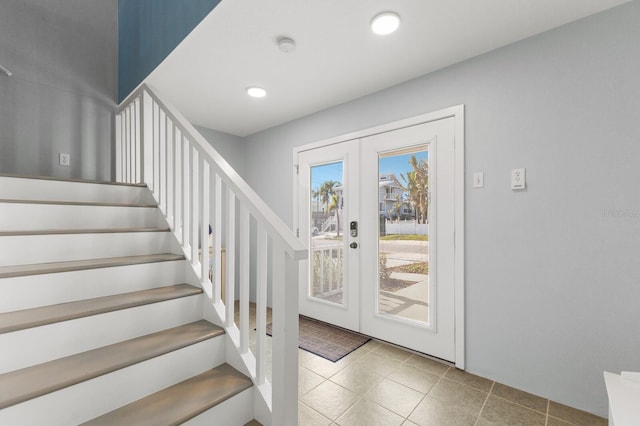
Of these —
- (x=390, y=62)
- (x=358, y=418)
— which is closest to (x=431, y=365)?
(x=358, y=418)

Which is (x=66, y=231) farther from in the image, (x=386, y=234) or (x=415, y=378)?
(x=415, y=378)

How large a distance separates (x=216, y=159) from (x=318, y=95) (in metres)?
1.52

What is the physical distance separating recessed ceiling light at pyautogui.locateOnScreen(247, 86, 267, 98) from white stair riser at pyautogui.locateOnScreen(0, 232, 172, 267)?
1472mm

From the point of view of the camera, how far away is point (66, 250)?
5.25 feet

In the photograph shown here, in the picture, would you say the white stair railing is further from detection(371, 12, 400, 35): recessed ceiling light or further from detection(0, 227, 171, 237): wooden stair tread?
detection(371, 12, 400, 35): recessed ceiling light

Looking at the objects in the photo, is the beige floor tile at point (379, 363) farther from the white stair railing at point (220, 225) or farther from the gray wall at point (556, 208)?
the white stair railing at point (220, 225)

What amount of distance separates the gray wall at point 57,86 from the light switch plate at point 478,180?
11.4ft

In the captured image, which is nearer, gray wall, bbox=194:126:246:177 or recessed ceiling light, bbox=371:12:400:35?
recessed ceiling light, bbox=371:12:400:35

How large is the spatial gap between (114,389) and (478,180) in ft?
7.84

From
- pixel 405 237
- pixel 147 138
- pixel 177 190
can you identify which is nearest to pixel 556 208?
pixel 405 237

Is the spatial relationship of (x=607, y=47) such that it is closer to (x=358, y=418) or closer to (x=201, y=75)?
(x=358, y=418)

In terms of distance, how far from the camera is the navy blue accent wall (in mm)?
1830

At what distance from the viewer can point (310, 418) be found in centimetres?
166

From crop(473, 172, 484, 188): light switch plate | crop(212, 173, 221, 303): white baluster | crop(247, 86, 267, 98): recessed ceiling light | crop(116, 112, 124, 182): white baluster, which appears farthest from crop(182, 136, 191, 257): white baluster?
crop(473, 172, 484, 188): light switch plate
